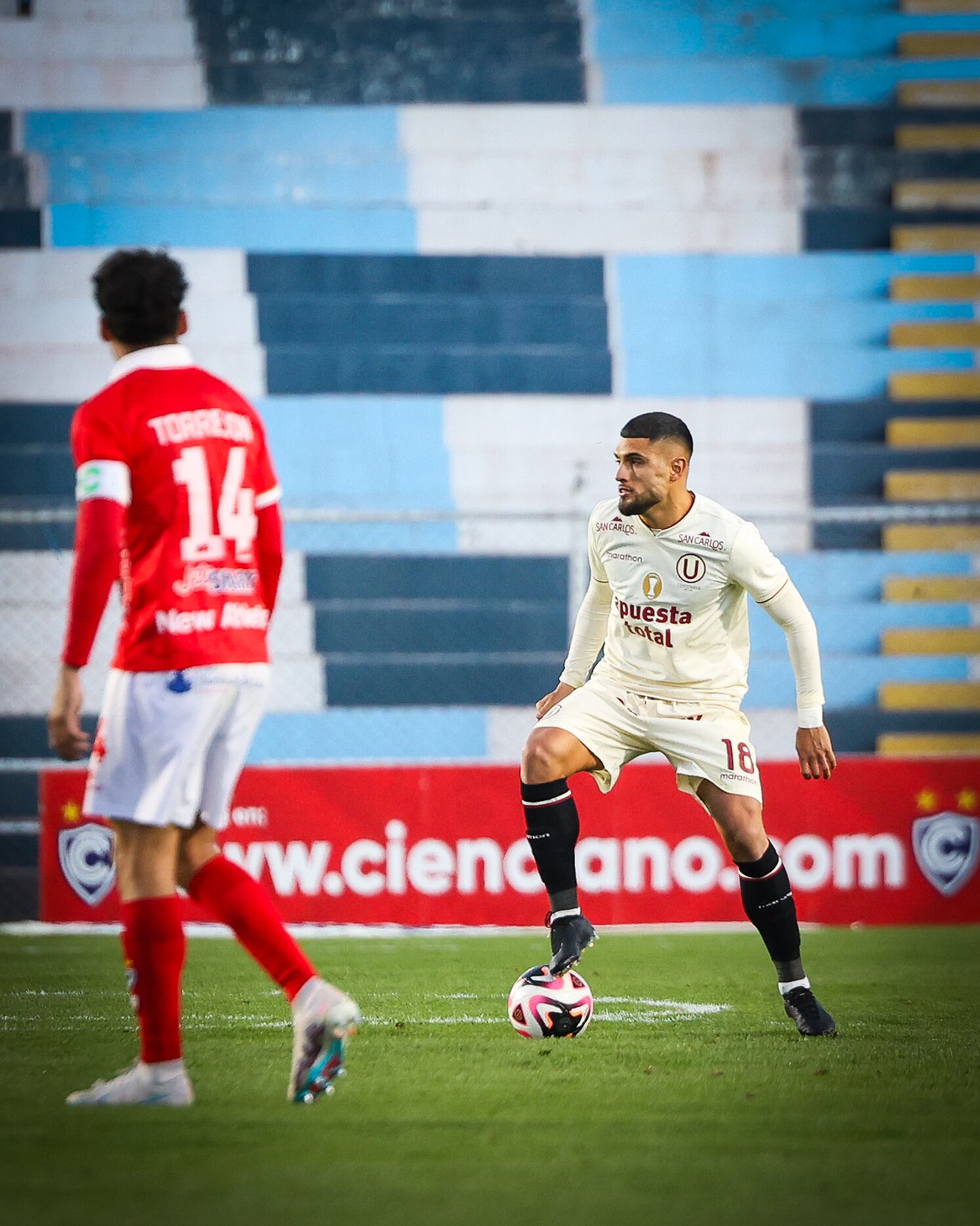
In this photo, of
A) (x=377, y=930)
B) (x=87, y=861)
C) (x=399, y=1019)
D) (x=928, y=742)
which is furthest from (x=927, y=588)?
(x=399, y=1019)

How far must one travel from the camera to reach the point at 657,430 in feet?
16.1

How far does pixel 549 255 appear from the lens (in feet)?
36.6

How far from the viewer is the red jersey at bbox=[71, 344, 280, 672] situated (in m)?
3.43

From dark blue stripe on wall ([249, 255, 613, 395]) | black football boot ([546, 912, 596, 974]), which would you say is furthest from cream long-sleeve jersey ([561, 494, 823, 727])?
dark blue stripe on wall ([249, 255, 613, 395])

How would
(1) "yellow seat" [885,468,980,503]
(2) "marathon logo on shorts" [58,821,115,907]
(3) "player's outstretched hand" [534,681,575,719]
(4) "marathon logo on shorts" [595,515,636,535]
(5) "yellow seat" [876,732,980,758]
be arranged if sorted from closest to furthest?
(4) "marathon logo on shorts" [595,515,636,535] → (3) "player's outstretched hand" [534,681,575,719] → (2) "marathon logo on shorts" [58,821,115,907] → (5) "yellow seat" [876,732,980,758] → (1) "yellow seat" [885,468,980,503]

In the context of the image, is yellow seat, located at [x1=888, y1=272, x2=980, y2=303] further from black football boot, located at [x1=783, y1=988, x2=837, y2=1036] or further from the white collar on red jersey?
the white collar on red jersey

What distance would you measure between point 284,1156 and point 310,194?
901cm

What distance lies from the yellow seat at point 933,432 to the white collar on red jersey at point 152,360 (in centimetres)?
826

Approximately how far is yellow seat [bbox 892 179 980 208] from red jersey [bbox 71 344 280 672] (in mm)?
8849

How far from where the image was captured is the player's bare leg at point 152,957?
343 cm

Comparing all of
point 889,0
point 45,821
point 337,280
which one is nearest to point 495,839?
point 45,821

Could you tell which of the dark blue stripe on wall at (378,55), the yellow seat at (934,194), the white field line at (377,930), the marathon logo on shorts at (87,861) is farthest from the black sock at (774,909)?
the dark blue stripe on wall at (378,55)

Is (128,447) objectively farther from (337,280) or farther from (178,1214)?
(337,280)

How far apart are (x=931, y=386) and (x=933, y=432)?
326mm
